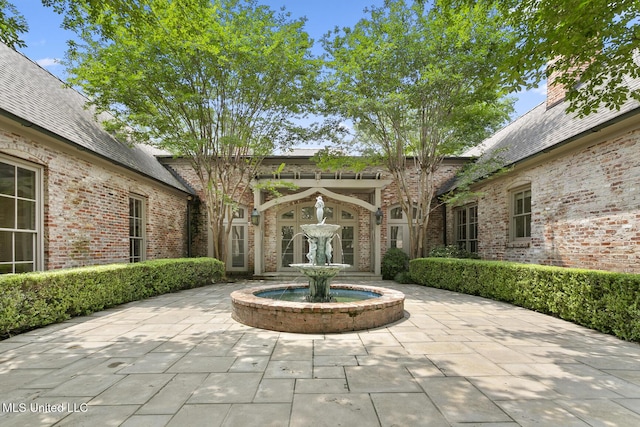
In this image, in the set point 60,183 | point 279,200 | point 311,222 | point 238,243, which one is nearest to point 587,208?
point 279,200

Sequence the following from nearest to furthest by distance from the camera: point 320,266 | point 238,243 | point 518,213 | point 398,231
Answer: point 320,266 < point 518,213 < point 238,243 < point 398,231

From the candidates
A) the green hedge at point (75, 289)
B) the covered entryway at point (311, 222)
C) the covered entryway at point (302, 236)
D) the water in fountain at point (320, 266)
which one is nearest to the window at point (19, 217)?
the green hedge at point (75, 289)

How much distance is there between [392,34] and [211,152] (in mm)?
6613

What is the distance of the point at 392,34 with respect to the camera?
27.9 ft

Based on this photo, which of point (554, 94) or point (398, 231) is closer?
point (554, 94)

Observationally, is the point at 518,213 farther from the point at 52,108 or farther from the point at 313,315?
the point at 52,108

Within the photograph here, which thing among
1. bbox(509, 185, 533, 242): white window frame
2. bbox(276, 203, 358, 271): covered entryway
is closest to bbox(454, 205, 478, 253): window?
bbox(509, 185, 533, 242): white window frame

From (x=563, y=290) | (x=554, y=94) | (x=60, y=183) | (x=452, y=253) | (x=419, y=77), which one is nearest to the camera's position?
(x=563, y=290)

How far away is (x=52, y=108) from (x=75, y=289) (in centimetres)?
460

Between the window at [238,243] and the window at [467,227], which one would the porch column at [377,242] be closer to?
the window at [467,227]

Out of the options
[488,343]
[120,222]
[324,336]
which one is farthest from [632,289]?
[120,222]

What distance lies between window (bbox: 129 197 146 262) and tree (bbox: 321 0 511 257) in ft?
22.7

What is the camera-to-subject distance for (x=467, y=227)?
1207cm

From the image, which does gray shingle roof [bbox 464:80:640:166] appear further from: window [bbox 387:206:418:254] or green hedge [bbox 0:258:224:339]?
green hedge [bbox 0:258:224:339]
